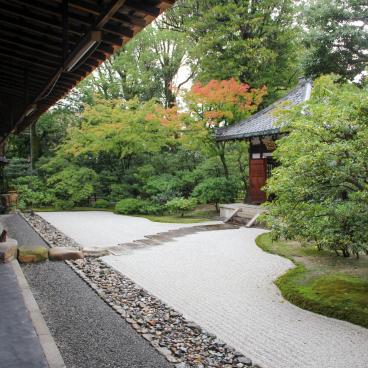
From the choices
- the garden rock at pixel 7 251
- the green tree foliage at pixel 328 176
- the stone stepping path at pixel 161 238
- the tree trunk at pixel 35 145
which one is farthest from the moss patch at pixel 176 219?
the tree trunk at pixel 35 145

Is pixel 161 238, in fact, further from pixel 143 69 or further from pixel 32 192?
pixel 143 69

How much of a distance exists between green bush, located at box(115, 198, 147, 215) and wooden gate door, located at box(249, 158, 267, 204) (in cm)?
515

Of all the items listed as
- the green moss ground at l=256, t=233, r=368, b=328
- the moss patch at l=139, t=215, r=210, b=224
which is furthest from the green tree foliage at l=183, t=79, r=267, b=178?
the green moss ground at l=256, t=233, r=368, b=328

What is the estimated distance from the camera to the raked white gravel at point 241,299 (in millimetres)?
4535

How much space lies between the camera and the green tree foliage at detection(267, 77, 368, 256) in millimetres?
5422

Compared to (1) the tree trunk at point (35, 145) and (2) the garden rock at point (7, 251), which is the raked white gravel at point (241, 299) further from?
(1) the tree trunk at point (35, 145)

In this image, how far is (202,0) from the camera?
877 inches

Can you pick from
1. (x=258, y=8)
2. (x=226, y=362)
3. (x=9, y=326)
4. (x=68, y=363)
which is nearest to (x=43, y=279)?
(x=9, y=326)

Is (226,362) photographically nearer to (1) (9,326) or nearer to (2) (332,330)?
(2) (332,330)

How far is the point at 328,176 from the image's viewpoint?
5641 millimetres

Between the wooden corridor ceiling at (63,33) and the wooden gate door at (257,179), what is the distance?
1051 centimetres

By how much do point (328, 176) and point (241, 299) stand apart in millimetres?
2464

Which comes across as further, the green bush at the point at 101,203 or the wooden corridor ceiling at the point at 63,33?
the green bush at the point at 101,203

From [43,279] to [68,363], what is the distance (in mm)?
3496
